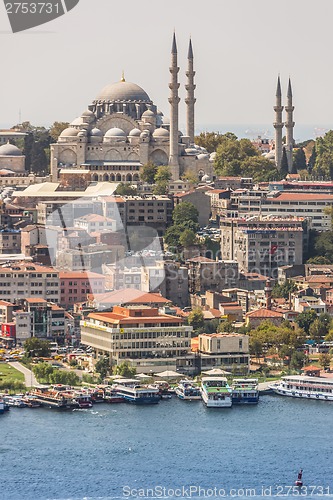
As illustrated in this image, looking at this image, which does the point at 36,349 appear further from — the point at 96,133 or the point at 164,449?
the point at 96,133

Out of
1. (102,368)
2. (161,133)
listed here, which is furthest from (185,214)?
(102,368)

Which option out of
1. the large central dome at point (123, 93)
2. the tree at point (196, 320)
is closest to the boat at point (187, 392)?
the tree at point (196, 320)

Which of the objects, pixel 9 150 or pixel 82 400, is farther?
pixel 9 150

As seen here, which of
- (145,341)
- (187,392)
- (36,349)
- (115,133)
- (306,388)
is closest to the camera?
(187,392)

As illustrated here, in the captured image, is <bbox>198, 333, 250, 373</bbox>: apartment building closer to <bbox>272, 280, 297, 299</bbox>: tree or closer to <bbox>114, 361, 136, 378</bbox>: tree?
<bbox>114, 361, 136, 378</bbox>: tree

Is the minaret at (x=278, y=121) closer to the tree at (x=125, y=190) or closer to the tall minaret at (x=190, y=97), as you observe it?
the tall minaret at (x=190, y=97)

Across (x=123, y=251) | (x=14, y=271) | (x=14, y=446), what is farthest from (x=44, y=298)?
(x=14, y=446)
